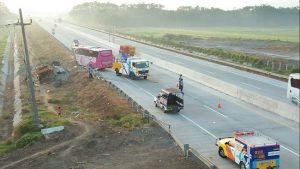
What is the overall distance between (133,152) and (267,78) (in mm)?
32282

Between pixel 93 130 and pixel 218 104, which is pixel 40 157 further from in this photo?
pixel 218 104

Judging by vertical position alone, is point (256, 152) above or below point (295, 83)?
below

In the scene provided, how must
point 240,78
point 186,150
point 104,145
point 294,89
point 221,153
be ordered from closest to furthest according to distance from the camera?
point 186,150, point 221,153, point 104,145, point 294,89, point 240,78

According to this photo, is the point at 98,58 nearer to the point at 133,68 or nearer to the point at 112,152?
the point at 133,68

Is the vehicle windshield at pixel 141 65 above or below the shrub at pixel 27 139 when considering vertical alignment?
above

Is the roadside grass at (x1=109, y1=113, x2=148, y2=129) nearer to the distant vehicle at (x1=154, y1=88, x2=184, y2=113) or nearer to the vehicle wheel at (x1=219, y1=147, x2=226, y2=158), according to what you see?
the distant vehicle at (x1=154, y1=88, x2=184, y2=113)

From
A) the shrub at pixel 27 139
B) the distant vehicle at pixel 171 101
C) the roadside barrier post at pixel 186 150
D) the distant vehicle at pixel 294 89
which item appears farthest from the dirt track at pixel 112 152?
the distant vehicle at pixel 294 89

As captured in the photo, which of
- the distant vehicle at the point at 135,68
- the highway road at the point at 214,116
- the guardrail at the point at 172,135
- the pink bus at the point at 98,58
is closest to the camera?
the guardrail at the point at 172,135

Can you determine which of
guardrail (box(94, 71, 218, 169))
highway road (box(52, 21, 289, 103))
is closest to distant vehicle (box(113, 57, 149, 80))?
guardrail (box(94, 71, 218, 169))

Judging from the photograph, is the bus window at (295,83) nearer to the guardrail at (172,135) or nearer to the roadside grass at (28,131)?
the guardrail at (172,135)

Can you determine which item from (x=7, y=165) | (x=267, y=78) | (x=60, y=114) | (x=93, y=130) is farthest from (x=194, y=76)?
(x=7, y=165)

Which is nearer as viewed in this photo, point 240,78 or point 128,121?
point 128,121

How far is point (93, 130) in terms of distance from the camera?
27.9m

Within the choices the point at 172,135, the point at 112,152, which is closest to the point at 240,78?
the point at 172,135
